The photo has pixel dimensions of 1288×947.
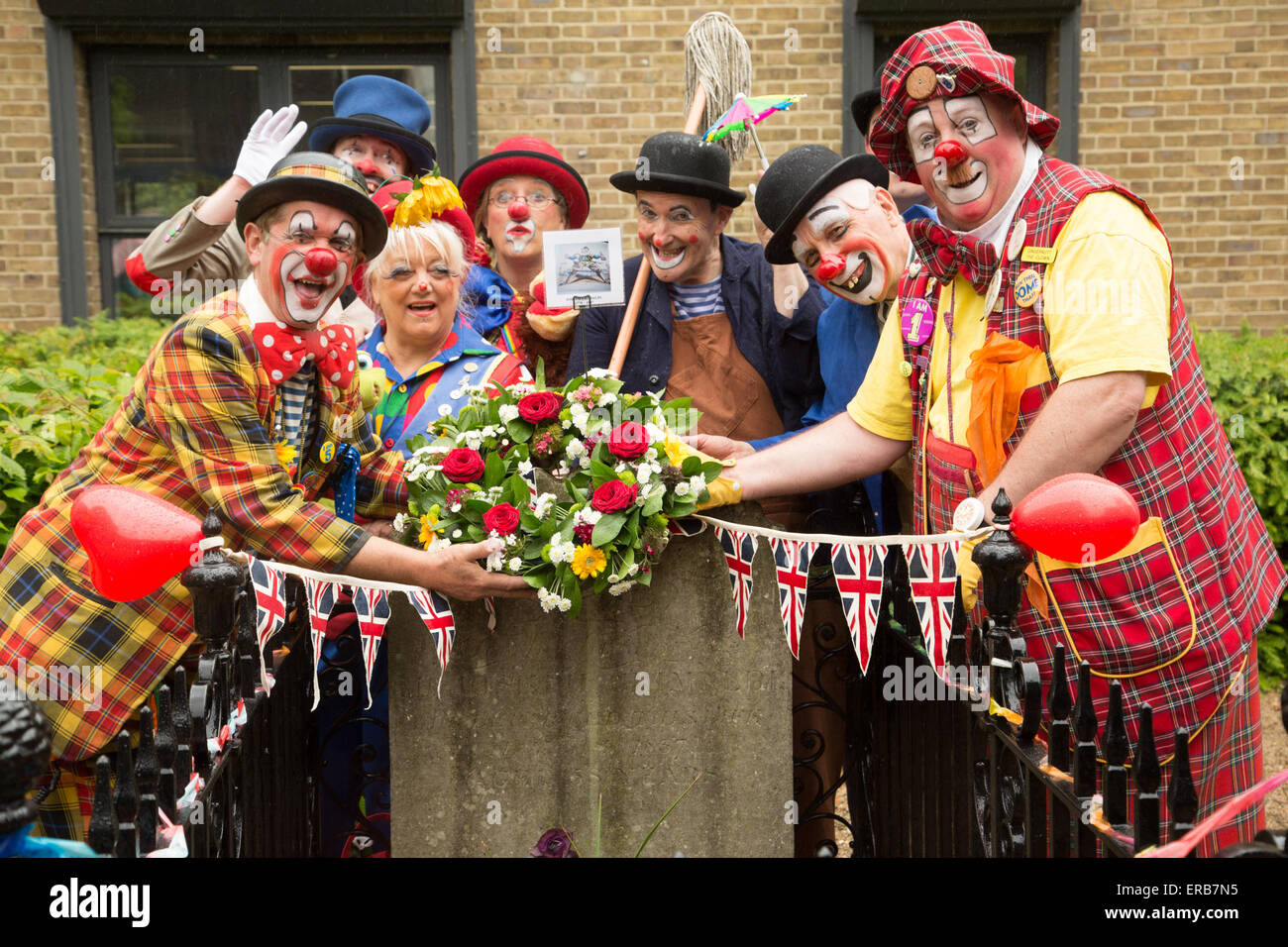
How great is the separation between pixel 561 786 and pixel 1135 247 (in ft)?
6.23

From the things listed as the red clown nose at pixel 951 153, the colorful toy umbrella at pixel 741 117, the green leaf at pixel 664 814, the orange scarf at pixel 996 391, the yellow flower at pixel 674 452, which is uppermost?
the colorful toy umbrella at pixel 741 117

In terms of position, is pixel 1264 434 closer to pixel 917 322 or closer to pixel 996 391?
pixel 917 322

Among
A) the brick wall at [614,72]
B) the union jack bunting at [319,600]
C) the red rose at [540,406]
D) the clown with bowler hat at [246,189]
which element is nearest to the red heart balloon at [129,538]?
the union jack bunting at [319,600]

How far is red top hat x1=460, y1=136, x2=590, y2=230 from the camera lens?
448 cm

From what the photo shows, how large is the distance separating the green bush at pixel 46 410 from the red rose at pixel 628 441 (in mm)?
1867

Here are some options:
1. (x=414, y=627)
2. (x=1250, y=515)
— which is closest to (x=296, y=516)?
(x=414, y=627)

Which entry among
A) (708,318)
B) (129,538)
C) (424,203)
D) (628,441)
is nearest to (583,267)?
(708,318)

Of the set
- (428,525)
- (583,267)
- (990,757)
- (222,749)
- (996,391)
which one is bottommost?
(990,757)

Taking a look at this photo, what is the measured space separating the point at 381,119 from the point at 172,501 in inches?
100.0

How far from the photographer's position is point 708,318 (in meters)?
3.78

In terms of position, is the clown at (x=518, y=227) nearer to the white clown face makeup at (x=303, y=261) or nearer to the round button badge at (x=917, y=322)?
the white clown face makeup at (x=303, y=261)

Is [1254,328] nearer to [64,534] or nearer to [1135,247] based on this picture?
[1135,247]

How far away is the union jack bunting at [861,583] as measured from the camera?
113 inches

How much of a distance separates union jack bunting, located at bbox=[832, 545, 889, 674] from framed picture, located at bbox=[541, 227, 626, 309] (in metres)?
1.07
